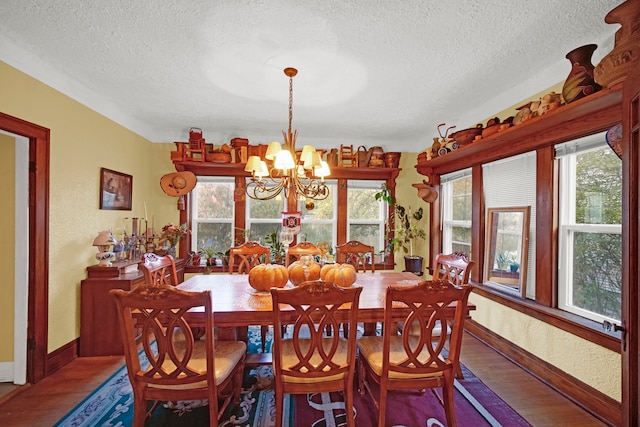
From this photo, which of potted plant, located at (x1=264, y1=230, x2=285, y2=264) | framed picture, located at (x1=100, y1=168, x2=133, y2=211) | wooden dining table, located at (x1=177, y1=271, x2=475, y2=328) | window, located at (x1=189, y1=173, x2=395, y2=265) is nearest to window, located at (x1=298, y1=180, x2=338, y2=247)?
window, located at (x1=189, y1=173, x2=395, y2=265)

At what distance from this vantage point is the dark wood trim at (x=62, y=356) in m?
2.54

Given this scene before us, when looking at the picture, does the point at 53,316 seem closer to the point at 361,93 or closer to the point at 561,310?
the point at 361,93

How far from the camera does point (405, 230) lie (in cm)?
439

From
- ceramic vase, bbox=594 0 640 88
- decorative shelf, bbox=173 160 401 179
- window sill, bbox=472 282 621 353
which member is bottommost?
window sill, bbox=472 282 621 353

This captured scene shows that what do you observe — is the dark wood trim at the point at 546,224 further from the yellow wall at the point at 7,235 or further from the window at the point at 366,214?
the yellow wall at the point at 7,235

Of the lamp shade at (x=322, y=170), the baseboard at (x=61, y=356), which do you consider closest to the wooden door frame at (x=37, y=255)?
the baseboard at (x=61, y=356)

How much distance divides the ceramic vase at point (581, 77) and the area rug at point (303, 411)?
6.93ft

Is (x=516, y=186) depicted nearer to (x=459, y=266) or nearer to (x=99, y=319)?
(x=459, y=266)

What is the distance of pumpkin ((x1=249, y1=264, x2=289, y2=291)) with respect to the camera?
7.27ft

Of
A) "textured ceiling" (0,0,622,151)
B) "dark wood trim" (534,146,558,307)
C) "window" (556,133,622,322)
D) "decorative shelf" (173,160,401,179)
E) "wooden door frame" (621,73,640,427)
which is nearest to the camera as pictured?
"wooden door frame" (621,73,640,427)

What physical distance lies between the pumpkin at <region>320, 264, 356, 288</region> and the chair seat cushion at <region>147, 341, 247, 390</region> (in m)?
0.75

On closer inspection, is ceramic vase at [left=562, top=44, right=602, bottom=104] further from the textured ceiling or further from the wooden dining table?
the wooden dining table

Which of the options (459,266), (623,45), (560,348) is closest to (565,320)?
(560,348)

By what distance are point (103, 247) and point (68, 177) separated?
2.35 ft
